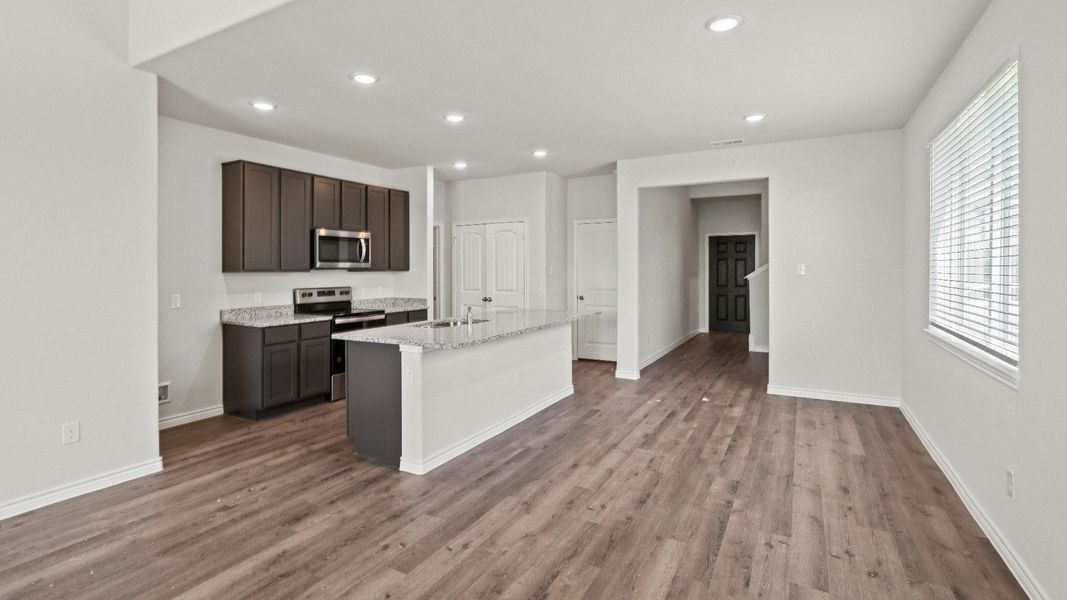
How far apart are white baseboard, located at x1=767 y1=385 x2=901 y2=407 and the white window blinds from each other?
1.55 m

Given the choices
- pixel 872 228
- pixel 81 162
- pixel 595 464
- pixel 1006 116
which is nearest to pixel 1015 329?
pixel 1006 116

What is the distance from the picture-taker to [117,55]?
3.20m

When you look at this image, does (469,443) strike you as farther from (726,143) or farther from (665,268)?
(665,268)

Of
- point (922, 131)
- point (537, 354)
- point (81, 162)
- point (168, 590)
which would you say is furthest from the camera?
point (537, 354)

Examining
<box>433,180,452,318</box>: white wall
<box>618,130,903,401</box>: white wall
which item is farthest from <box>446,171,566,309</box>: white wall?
<box>618,130,903,401</box>: white wall

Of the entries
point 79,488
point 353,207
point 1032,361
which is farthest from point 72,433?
point 1032,361

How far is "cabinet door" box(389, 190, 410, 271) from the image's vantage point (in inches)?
243

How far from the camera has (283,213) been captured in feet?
16.2

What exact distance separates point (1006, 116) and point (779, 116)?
2.03 metres

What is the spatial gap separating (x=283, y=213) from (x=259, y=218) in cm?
22

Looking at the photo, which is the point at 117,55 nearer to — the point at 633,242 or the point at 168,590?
the point at 168,590

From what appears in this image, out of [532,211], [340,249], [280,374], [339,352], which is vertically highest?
[532,211]

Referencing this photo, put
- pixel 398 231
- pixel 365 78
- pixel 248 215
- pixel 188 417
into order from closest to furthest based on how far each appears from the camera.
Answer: pixel 365 78, pixel 188 417, pixel 248 215, pixel 398 231

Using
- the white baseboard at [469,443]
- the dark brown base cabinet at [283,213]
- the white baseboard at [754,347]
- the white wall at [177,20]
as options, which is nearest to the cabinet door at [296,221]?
the dark brown base cabinet at [283,213]
